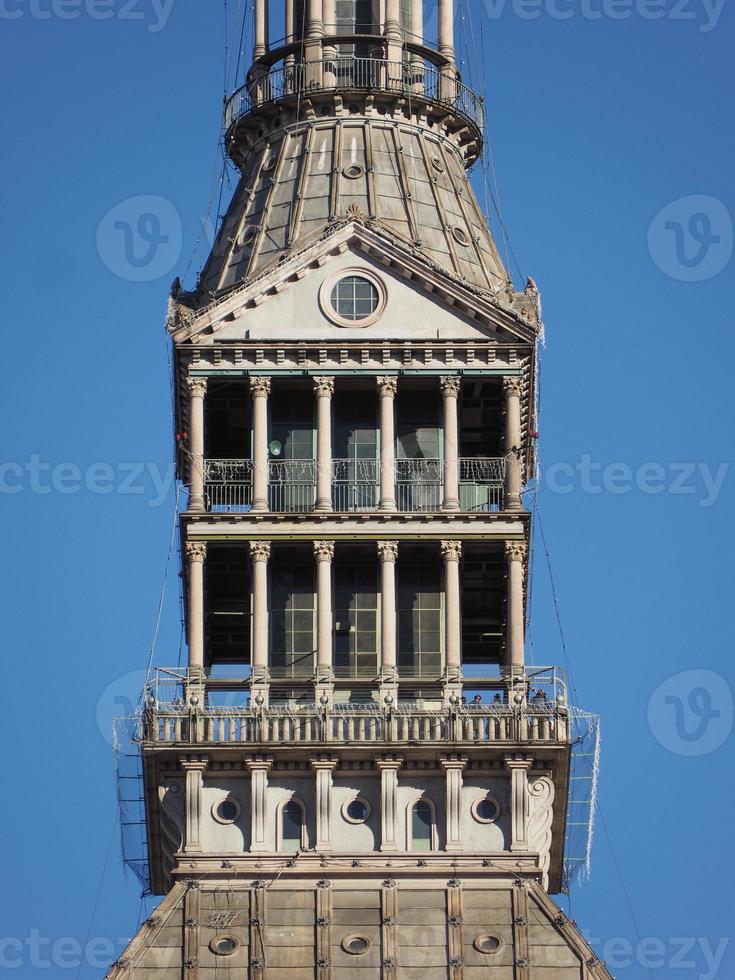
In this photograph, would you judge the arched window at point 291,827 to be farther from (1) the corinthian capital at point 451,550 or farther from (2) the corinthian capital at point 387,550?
(1) the corinthian capital at point 451,550

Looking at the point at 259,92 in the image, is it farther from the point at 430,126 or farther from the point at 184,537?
the point at 184,537

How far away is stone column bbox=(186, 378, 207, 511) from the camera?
458 ft

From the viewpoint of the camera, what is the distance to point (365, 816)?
13425 cm

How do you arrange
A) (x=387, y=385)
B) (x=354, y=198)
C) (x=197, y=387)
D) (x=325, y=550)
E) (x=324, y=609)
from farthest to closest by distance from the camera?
(x=354, y=198) → (x=387, y=385) → (x=197, y=387) → (x=325, y=550) → (x=324, y=609)

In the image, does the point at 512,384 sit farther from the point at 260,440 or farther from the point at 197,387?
the point at 197,387

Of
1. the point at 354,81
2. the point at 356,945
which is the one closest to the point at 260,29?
the point at 354,81

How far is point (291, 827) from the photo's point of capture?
5281 inches

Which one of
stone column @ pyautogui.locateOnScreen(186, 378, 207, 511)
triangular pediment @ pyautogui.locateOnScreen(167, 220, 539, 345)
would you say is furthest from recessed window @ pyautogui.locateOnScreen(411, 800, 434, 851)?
triangular pediment @ pyautogui.locateOnScreen(167, 220, 539, 345)

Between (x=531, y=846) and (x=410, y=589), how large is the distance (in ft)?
36.2

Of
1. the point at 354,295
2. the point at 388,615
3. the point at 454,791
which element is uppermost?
the point at 354,295

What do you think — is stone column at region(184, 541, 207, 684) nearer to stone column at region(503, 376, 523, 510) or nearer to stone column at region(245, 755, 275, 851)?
stone column at region(245, 755, 275, 851)

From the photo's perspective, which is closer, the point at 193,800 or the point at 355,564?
the point at 193,800

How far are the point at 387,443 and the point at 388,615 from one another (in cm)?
629

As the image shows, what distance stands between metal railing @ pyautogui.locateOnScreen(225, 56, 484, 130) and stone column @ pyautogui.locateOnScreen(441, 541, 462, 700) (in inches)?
757
